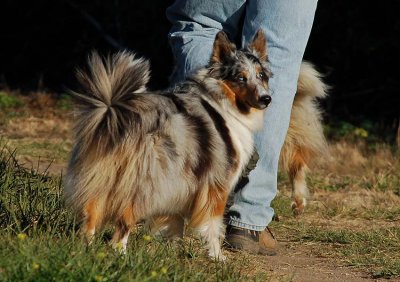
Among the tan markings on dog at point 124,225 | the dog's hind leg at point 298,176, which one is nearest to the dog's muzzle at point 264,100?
the tan markings on dog at point 124,225

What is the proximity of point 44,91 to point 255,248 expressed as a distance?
691cm

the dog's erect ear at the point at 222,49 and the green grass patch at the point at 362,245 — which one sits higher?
the dog's erect ear at the point at 222,49

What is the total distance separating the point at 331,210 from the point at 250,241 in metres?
1.50

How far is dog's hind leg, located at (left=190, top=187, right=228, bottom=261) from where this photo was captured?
4.66m

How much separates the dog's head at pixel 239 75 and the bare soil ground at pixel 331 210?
0.86m

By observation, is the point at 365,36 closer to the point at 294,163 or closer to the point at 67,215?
the point at 294,163

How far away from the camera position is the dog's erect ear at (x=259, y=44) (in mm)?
4984

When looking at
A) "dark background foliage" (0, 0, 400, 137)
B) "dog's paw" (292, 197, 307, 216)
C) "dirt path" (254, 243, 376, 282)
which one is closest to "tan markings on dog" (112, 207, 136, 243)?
"dirt path" (254, 243, 376, 282)

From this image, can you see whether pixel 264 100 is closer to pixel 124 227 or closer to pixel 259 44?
pixel 259 44

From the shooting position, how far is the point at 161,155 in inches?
169

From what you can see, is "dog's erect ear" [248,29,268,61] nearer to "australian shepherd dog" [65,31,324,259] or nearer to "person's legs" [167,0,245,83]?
"australian shepherd dog" [65,31,324,259]

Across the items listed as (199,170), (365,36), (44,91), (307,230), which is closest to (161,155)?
(199,170)

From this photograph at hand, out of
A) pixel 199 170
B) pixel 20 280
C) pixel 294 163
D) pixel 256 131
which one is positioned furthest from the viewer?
pixel 294 163

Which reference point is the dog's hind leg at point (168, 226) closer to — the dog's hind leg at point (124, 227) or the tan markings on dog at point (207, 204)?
the tan markings on dog at point (207, 204)
